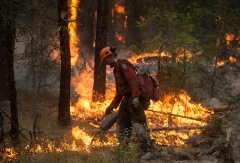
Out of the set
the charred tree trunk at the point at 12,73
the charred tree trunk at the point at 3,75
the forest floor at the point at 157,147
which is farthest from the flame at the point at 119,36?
the charred tree trunk at the point at 12,73

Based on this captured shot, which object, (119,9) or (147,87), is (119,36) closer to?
(119,9)

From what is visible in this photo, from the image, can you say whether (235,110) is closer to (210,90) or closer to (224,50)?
(210,90)

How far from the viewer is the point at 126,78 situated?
747cm

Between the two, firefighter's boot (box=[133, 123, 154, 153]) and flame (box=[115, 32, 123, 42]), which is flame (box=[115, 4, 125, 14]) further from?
firefighter's boot (box=[133, 123, 154, 153])

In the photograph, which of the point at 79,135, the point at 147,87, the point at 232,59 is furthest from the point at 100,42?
the point at 232,59

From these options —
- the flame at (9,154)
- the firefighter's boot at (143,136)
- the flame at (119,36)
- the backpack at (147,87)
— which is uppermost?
the flame at (119,36)

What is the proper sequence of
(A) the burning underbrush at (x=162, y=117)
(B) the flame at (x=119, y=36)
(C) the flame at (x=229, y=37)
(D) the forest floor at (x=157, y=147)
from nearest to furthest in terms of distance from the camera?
(D) the forest floor at (x=157, y=147) < (A) the burning underbrush at (x=162, y=117) < (C) the flame at (x=229, y=37) < (B) the flame at (x=119, y=36)

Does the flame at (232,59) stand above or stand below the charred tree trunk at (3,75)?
above

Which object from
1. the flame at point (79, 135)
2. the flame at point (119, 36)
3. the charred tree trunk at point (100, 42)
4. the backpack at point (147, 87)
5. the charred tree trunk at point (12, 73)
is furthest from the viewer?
the flame at point (119, 36)

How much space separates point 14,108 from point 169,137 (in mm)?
4143

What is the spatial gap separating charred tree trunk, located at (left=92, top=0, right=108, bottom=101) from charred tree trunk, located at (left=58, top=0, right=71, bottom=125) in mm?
2251

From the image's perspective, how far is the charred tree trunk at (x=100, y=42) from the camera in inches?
516

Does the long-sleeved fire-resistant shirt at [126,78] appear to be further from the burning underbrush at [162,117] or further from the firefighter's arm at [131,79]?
the burning underbrush at [162,117]

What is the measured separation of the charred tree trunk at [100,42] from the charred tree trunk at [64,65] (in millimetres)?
2251
